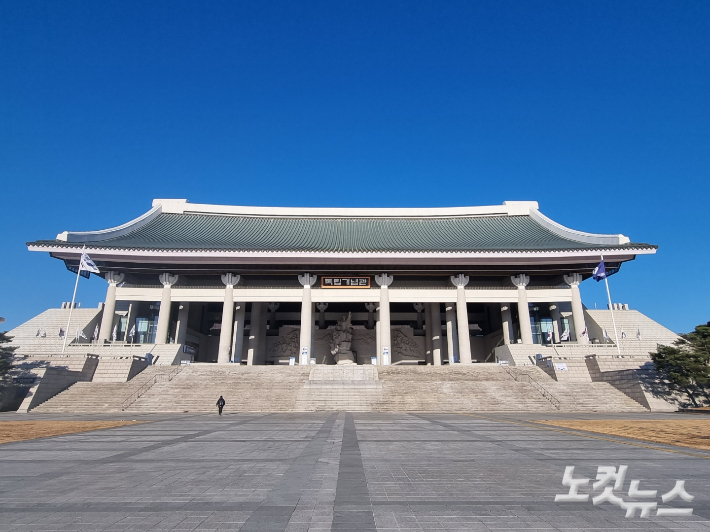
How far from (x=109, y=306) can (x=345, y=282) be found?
57.5 ft

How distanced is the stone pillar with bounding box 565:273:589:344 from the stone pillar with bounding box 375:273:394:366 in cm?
1363

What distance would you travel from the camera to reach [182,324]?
31891 mm

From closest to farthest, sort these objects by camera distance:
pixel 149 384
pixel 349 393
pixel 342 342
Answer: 1. pixel 349 393
2. pixel 149 384
3. pixel 342 342

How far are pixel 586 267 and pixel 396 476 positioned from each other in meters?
30.5

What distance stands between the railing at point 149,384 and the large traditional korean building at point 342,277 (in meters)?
6.40

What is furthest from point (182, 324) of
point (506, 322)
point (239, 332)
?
point (506, 322)

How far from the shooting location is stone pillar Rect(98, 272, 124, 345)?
93.9 ft

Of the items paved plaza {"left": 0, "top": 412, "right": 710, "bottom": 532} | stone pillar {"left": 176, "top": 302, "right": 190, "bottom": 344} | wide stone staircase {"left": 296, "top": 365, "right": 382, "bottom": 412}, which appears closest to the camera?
paved plaza {"left": 0, "top": 412, "right": 710, "bottom": 532}

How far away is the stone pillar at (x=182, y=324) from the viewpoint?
31.4 meters

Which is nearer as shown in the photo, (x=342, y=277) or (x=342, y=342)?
(x=342, y=277)

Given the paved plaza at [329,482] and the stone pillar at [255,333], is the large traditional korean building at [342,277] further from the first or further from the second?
the paved plaza at [329,482]

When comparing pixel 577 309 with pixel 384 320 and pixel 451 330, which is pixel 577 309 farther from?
pixel 384 320

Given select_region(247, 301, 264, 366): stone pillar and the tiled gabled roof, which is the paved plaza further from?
select_region(247, 301, 264, 366): stone pillar

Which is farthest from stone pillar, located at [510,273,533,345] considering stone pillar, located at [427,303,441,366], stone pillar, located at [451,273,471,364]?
stone pillar, located at [427,303,441,366]
